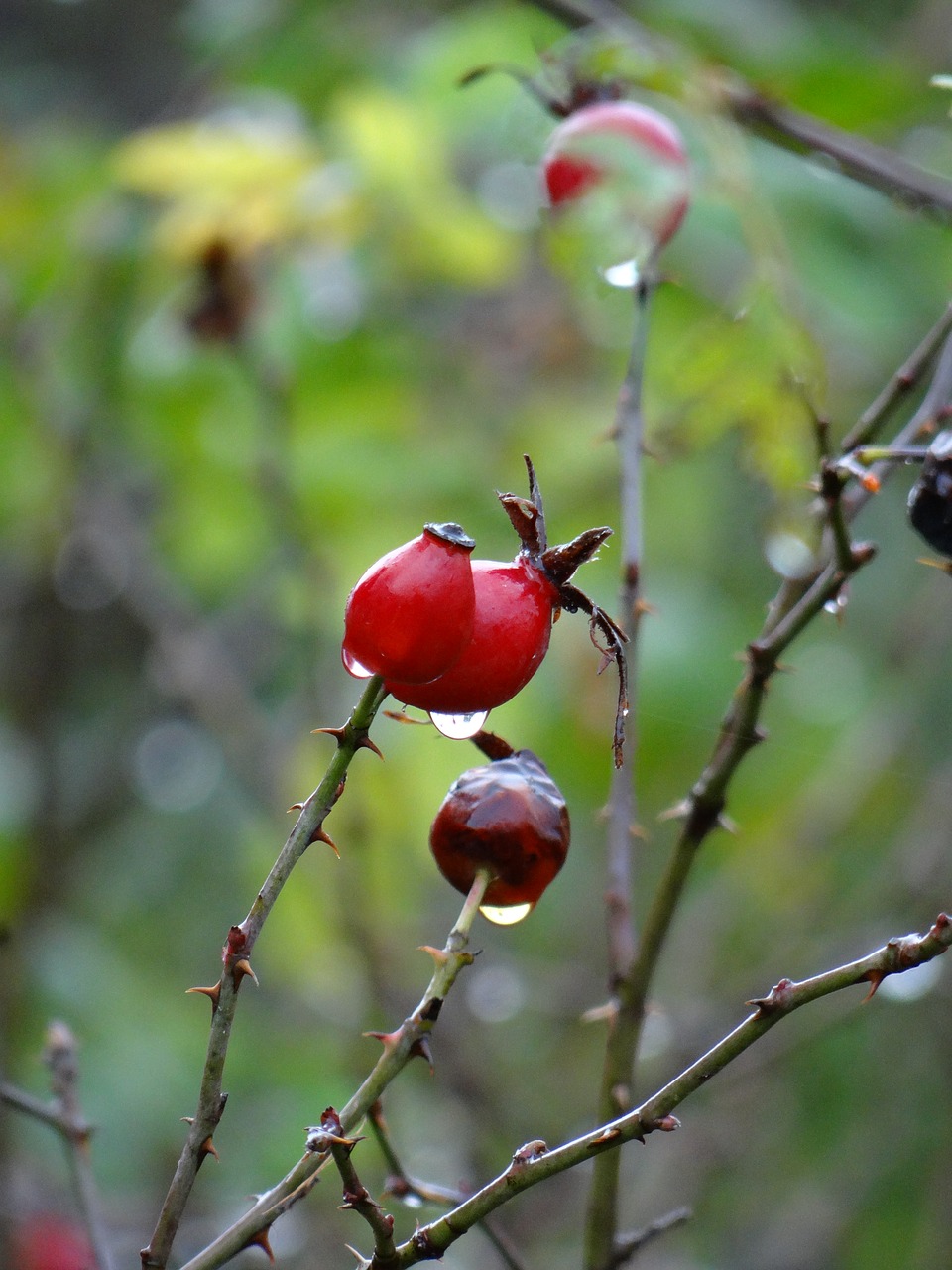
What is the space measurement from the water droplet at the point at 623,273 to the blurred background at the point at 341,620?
262mm

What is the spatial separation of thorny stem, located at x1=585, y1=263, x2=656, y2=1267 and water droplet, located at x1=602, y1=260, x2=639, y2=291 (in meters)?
0.02

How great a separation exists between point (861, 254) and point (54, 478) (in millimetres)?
1890

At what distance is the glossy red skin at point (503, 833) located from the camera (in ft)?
3.43

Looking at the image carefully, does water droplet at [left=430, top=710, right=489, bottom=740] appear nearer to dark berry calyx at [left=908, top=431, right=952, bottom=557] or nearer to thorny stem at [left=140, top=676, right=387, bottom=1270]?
thorny stem at [left=140, top=676, right=387, bottom=1270]

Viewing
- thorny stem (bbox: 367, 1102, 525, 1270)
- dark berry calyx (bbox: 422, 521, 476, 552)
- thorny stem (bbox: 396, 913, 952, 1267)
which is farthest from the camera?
thorny stem (bbox: 367, 1102, 525, 1270)

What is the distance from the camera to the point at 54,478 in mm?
3178

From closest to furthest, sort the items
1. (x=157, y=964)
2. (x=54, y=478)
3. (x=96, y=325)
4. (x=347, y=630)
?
(x=347, y=630), (x=96, y=325), (x=54, y=478), (x=157, y=964)

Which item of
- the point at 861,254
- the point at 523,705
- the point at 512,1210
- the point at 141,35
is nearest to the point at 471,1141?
the point at 512,1210

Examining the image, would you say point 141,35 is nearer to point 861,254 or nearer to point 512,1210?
point 861,254

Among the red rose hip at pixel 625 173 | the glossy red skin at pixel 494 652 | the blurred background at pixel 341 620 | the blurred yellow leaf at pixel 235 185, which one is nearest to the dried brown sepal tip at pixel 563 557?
the glossy red skin at pixel 494 652

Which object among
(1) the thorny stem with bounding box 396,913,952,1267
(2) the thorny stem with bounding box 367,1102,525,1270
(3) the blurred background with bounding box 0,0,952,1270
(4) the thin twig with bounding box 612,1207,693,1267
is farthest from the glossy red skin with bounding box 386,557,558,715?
(3) the blurred background with bounding box 0,0,952,1270

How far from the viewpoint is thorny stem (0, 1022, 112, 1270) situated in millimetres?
1246

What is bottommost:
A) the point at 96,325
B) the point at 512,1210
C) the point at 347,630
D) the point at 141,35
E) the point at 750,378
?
the point at 512,1210

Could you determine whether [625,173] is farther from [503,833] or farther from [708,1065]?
[708,1065]
